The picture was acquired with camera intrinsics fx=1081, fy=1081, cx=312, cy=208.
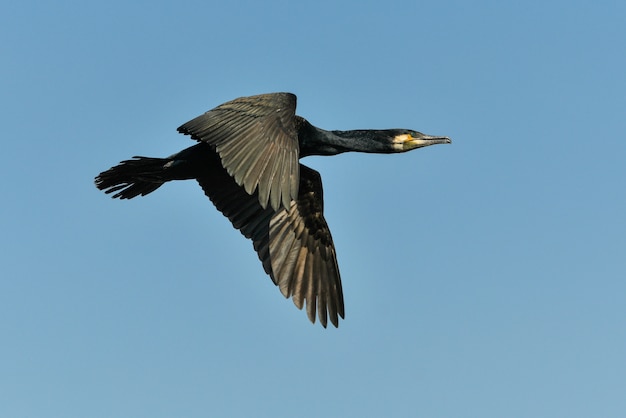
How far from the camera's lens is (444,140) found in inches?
524

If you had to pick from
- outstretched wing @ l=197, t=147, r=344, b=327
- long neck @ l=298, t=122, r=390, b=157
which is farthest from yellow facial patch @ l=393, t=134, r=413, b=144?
outstretched wing @ l=197, t=147, r=344, b=327

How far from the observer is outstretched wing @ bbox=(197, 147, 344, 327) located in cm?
1372

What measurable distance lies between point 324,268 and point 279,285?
0.71 m

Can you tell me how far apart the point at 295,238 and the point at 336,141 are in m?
1.73

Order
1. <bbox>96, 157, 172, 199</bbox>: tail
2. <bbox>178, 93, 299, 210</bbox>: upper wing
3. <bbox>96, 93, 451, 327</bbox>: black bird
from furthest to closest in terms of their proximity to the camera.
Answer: <bbox>96, 157, 172, 199</bbox>: tail, <bbox>96, 93, 451, 327</bbox>: black bird, <bbox>178, 93, 299, 210</bbox>: upper wing

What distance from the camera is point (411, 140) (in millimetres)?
13344

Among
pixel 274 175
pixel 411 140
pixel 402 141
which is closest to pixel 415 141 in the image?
pixel 411 140

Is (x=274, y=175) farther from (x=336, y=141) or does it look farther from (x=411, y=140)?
(x=411, y=140)

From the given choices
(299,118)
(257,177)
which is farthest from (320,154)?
(257,177)

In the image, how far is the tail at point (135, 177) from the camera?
12.7 meters

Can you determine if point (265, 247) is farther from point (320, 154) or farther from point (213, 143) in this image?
point (213, 143)

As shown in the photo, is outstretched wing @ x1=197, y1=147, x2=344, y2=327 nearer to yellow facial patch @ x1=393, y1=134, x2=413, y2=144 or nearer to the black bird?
the black bird

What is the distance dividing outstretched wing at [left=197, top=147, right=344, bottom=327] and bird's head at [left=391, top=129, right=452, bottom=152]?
1.42 m

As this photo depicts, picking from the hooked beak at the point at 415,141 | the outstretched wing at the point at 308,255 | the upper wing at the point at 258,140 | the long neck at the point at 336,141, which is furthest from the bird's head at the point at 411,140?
the upper wing at the point at 258,140
